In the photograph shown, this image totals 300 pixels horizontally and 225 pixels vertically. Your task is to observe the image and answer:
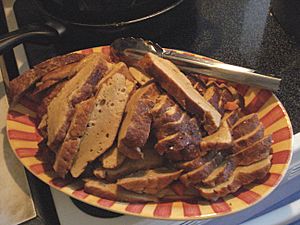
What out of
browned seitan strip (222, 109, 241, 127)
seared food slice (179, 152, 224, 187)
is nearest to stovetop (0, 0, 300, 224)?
browned seitan strip (222, 109, 241, 127)

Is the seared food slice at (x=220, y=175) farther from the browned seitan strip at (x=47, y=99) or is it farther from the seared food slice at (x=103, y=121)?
the browned seitan strip at (x=47, y=99)

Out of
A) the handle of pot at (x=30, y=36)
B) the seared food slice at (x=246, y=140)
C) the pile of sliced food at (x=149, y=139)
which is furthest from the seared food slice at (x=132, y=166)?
the handle of pot at (x=30, y=36)

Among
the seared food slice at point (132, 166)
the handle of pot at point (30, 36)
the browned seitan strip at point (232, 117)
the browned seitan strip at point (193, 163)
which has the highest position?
the handle of pot at point (30, 36)

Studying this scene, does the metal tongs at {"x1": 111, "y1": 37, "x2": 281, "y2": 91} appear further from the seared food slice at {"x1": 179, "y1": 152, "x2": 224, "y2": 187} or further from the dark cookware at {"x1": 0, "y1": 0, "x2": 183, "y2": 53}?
the seared food slice at {"x1": 179, "y1": 152, "x2": 224, "y2": 187}

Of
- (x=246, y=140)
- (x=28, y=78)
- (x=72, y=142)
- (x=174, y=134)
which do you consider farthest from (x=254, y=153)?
(x=28, y=78)

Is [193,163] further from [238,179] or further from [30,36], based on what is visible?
[30,36]

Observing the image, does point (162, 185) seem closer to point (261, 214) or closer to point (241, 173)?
point (241, 173)
